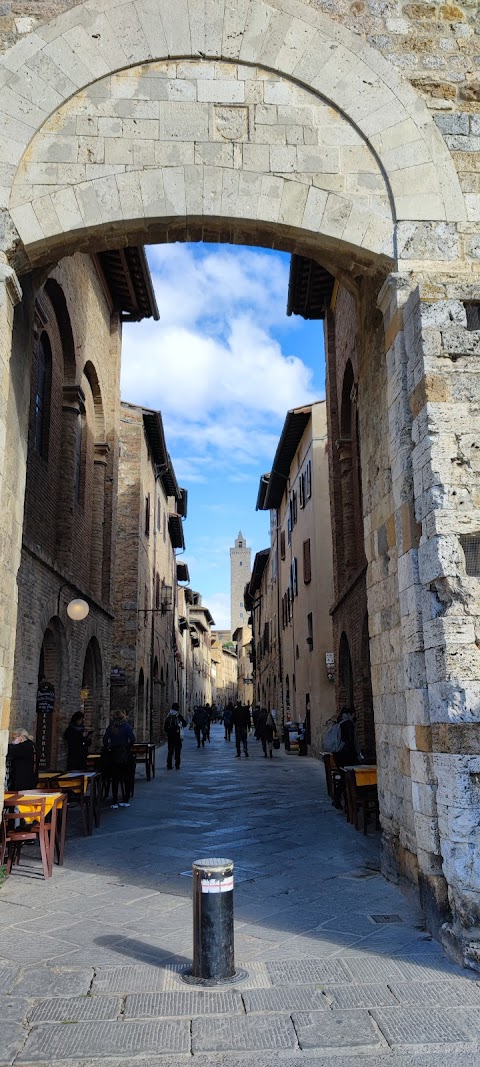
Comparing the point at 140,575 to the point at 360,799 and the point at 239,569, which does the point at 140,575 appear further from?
the point at 239,569

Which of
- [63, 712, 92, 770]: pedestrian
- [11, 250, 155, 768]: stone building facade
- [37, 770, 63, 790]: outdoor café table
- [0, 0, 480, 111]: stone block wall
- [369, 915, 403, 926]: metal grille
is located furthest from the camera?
[63, 712, 92, 770]: pedestrian

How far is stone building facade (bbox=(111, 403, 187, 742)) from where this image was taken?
1939 cm

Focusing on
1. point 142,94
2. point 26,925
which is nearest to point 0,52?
point 142,94

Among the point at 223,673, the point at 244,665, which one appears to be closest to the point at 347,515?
the point at 244,665

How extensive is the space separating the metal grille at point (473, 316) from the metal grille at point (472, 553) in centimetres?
167

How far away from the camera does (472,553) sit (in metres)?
4.91

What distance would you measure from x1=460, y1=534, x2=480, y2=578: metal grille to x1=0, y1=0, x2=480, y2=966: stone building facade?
0.52 metres

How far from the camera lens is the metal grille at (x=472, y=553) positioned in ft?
16.1

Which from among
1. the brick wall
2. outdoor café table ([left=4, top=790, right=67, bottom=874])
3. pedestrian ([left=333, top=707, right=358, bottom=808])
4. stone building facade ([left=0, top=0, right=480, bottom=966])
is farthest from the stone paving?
the brick wall

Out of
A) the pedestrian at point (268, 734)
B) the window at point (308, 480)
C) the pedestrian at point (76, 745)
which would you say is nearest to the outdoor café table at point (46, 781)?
the pedestrian at point (76, 745)

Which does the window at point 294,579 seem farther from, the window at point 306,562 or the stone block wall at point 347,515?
the stone block wall at point 347,515

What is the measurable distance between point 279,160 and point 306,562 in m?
16.1

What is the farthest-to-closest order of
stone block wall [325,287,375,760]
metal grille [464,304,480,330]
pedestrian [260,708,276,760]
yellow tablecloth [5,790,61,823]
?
1. pedestrian [260,708,276,760]
2. stone block wall [325,287,375,760]
3. yellow tablecloth [5,790,61,823]
4. metal grille [464,304,480,330]

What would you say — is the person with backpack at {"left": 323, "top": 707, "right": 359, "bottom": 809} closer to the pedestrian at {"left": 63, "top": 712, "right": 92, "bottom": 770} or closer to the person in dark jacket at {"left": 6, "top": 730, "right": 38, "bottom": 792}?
the pedestrian at {"left": 63, "top": 712, "right": 92, "bottom": 770}
